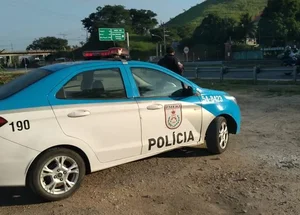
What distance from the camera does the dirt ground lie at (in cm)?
418

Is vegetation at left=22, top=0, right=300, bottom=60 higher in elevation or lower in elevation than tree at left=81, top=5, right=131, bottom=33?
lower

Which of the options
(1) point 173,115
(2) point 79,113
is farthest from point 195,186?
(2) point 79,113

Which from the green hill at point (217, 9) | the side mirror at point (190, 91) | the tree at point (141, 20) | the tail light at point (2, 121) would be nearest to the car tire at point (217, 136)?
the side mirror at point (190, 91)

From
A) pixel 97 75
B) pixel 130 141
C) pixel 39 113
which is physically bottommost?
pixel 130 141

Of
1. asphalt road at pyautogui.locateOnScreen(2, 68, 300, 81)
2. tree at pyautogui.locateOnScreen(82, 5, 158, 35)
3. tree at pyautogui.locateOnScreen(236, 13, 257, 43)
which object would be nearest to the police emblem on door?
asphalt road at pyautogui.locateOnScreen(2, 68, 300, 81)

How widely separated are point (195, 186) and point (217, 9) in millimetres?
165201

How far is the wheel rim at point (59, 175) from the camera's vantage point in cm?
427

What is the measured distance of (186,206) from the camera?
4.23 meters

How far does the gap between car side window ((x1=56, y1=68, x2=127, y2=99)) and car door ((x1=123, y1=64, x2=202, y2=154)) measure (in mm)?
231

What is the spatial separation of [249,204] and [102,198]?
5.40ft

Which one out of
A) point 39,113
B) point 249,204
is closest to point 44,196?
point 39,113

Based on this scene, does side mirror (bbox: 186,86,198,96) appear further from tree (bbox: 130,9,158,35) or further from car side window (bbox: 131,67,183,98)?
tree (bbox: 130,9,158,35)

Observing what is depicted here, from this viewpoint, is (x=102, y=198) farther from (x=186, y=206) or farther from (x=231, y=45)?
(x=231, y=45)

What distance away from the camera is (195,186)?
4809 millimetres
